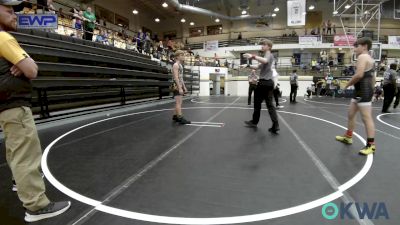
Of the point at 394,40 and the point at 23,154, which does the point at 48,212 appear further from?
the point at 394,40

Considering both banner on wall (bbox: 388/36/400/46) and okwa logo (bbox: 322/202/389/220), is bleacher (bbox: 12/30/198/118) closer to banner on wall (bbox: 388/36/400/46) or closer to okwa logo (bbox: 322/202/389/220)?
okwa logo (bbox: 322/202/389/220)

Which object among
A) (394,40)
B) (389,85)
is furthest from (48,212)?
(394,40)

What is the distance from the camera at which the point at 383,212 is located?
2195mm

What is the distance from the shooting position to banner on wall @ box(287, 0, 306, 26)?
64.3 feet

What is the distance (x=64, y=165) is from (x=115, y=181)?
99 cm

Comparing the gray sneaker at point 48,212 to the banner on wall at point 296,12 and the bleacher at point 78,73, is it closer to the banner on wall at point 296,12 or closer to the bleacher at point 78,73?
the bleacher at point 78,73

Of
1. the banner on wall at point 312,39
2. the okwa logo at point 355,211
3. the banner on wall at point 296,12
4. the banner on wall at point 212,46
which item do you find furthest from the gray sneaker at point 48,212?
the banner on wall at point 212,46

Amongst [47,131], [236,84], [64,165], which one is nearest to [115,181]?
[64,165]

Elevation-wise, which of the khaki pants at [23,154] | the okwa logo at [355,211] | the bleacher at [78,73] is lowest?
the okwa logo at [355,211]

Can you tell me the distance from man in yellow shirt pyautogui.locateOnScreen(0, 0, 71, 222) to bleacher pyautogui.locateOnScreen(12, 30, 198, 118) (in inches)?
197

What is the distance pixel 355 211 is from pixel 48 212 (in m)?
2.54

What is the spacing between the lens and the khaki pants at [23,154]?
212 cm

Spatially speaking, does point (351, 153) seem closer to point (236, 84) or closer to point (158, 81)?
point (158, 81)

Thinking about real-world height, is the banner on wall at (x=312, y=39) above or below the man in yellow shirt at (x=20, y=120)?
above
